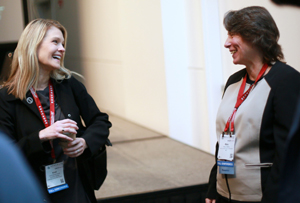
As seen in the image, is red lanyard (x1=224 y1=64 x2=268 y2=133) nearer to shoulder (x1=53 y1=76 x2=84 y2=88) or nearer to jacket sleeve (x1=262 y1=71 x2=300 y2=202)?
jacket sleeve (x1=262 y1=71 x2=300 y2=202)

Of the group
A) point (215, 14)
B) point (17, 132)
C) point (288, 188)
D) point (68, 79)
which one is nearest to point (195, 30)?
point (215, 14)

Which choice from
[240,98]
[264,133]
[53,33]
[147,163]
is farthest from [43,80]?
[147,163]

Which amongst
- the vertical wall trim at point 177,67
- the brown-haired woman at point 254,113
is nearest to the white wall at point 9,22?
the vertical wall trim at point 177,67

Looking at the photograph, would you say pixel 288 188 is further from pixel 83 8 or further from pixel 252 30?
pixel 83 8

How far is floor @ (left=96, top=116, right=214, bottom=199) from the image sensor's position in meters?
4.11

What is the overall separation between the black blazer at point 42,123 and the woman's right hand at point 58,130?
4 centimetres

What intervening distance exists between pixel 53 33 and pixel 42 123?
1.65 ft

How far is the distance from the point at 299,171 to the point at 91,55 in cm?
420

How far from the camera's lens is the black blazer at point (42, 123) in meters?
1.79

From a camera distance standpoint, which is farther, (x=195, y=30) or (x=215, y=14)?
(x=195, y=30)

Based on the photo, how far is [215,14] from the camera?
15.8 feet

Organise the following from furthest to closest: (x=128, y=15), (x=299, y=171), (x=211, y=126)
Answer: (x=128, y=15) < (x=211, y=126) < (x=299, y=171)

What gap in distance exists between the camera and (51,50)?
6.40ft

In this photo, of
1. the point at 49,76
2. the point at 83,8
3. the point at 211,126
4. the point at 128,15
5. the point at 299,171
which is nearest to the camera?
the point at 299,171
